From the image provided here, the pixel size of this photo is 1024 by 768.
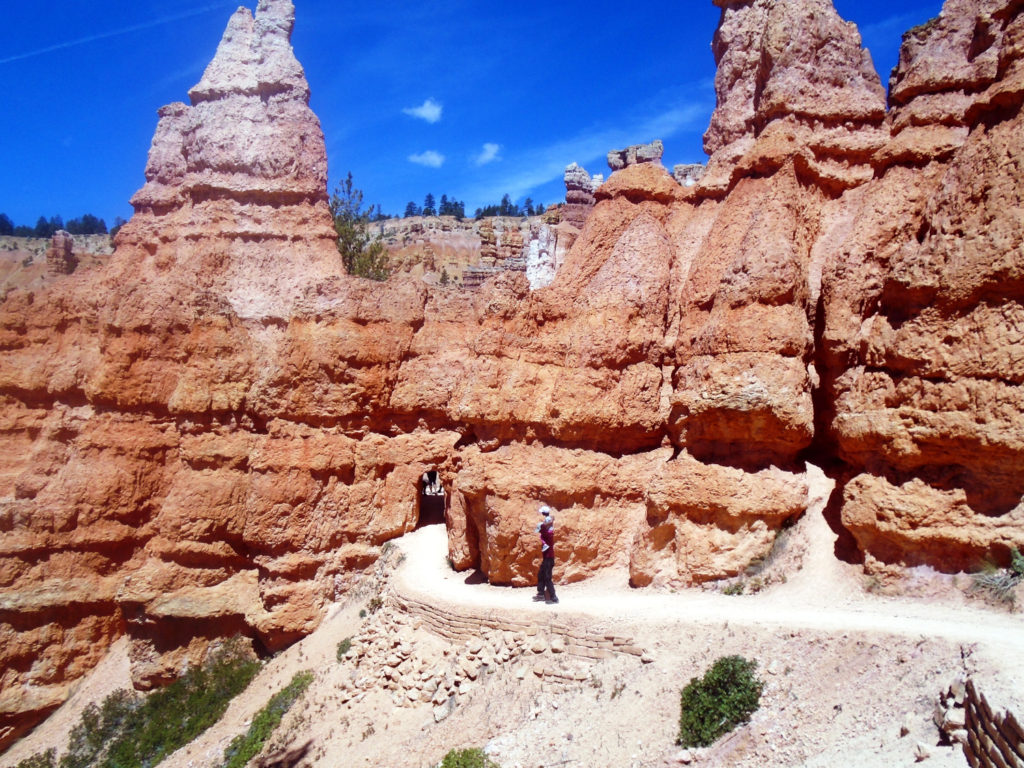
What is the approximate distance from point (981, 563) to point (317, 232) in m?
19.1

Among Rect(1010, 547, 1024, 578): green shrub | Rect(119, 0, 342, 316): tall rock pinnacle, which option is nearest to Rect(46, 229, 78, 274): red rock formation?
Rect(119, 0, 342, 316): tall rock pinnacle

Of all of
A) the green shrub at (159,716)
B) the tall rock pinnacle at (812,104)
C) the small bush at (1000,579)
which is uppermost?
the tall rock pinnacle at (812,104)

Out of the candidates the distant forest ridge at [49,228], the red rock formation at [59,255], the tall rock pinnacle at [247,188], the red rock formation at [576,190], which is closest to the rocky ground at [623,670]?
the tall rock pinnacle at [247,188]

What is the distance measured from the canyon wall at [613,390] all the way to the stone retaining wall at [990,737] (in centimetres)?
361

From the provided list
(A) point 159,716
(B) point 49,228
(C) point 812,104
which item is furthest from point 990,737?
(B) point 49,228

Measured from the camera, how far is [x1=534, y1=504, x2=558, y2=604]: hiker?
12312 mm

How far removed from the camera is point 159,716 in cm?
1528

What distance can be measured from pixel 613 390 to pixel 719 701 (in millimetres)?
6334

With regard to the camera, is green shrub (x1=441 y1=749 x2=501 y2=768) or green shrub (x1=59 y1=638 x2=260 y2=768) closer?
green shrub (x1=441 y1=749 x2=501 y2=768)

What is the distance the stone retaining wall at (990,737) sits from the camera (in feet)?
18.5

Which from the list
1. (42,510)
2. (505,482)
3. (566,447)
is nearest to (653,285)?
(566,447)

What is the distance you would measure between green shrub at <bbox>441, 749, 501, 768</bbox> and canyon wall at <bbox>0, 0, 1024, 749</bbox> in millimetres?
4131

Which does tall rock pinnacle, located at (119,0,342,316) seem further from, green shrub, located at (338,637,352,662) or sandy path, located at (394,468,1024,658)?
sandy path, located at (394,468,1024,658)

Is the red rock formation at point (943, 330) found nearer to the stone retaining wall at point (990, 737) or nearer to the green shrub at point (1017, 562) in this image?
the green shrub at point (1017, 562)
